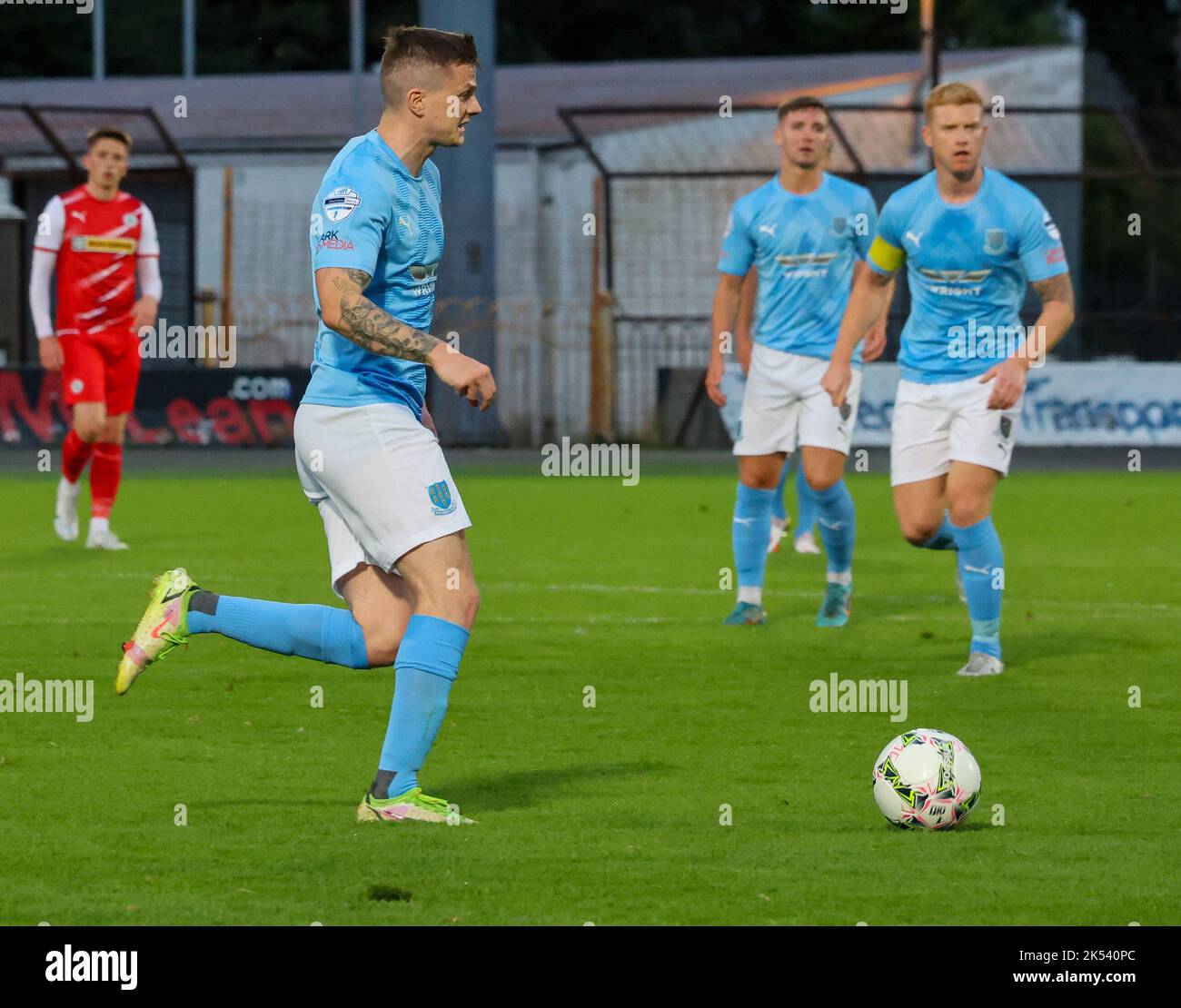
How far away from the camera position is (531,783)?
652 cm

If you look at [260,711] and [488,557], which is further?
Answer: [488,557]

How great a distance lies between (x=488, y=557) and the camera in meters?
13.4

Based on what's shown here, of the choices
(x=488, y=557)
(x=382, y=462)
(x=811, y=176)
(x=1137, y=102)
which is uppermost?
(x=1137, y=102)

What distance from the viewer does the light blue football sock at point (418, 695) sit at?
5848 mm

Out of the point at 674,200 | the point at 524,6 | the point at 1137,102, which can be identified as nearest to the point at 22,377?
the point at 674,200

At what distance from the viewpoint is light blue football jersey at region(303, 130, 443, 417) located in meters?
5.82

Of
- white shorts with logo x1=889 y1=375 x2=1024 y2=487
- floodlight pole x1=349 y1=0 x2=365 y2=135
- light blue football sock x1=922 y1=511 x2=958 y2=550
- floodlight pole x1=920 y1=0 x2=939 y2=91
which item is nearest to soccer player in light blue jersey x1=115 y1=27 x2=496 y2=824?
white shorts with logo x1=889 y1=375 x2=1024 y2=487

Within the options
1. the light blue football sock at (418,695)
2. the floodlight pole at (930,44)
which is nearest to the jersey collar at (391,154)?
the light blue football sock at (418,695)

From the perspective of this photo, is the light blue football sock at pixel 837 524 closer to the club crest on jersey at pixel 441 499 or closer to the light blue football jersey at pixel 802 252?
the light blue football jersey at pixel 802 252

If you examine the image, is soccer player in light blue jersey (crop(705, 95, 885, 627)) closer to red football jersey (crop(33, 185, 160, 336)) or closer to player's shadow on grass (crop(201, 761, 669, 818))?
player's shadow on grass (crop(201, 761, 669, 818))

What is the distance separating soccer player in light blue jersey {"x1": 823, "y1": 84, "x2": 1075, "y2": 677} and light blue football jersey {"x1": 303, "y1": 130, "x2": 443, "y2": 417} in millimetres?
3155

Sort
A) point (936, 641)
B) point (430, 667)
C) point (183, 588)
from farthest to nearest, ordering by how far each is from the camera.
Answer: point (936, 641)
point (183, 588)
point (430, 667)

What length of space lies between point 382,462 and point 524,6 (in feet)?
151

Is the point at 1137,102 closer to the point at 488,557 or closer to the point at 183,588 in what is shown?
the point at 488,557
